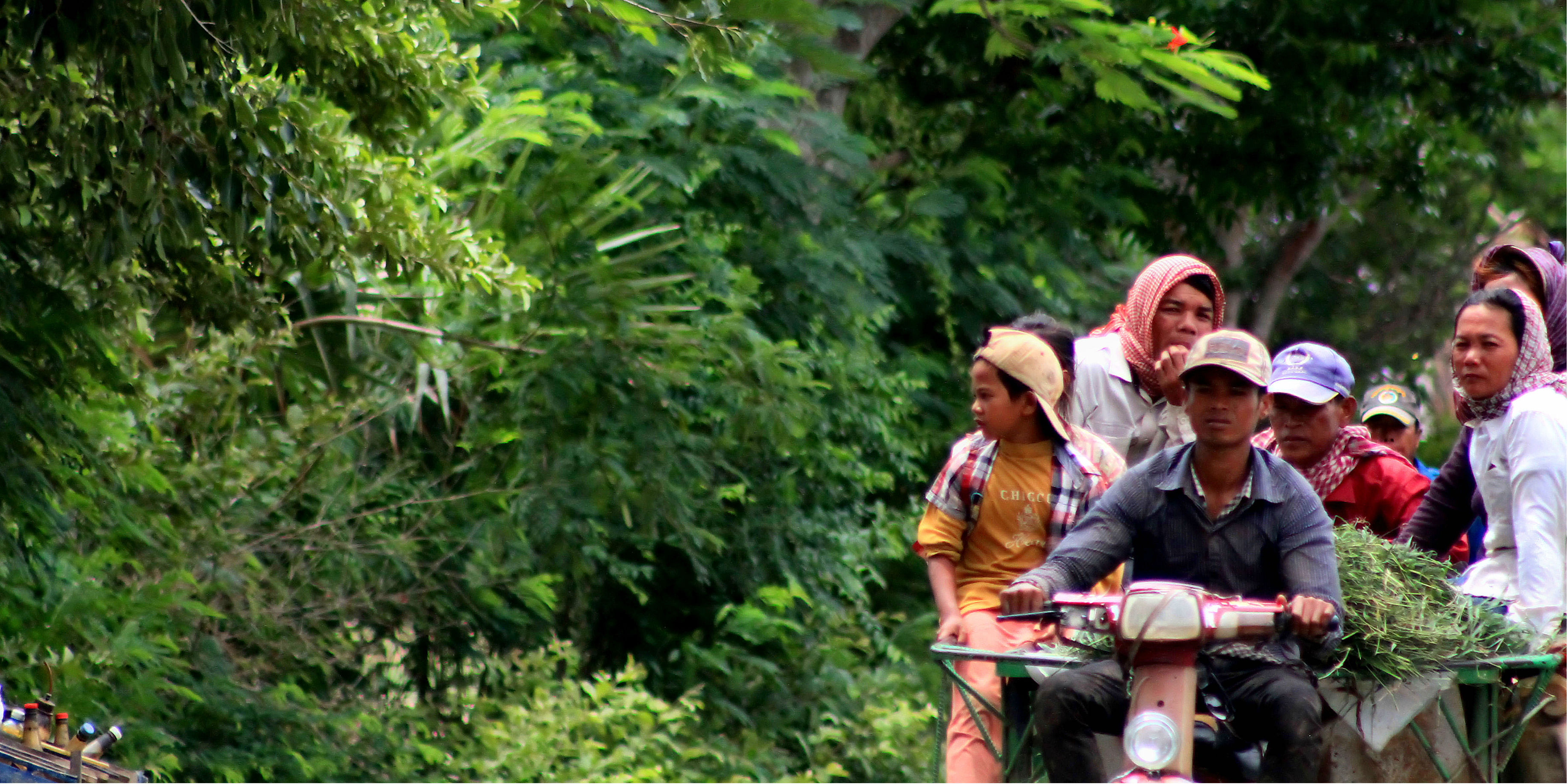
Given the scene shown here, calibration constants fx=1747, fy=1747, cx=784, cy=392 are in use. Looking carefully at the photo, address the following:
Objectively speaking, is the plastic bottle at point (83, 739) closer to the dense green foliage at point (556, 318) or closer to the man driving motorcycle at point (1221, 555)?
the dense green foliage at point (556, 318)

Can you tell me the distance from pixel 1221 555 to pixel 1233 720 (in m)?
0.37

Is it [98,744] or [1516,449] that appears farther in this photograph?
[1516,449]

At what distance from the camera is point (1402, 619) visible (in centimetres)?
391

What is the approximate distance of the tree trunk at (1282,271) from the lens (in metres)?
16.8

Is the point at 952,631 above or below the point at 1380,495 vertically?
below

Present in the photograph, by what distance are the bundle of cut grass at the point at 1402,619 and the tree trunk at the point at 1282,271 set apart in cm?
1293

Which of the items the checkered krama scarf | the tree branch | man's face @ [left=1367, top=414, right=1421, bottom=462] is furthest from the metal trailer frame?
the tree branch

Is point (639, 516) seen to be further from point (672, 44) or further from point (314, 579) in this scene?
point (672, 44)

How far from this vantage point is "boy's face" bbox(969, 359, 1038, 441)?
4676 millimetres

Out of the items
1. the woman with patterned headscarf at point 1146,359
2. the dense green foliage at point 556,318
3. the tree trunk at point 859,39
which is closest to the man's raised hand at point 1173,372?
the woman with patterned headscarf at point 1146,359

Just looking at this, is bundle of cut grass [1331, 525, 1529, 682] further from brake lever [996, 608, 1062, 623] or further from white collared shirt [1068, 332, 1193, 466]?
white collared shirt [1068, 332, 1193, 466]

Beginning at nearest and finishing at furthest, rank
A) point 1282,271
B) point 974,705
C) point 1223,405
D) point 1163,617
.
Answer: point 1163,617
point 1223,405
point 974,705
point 1282,271

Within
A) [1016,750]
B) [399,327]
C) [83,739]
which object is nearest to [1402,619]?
[1016,750]

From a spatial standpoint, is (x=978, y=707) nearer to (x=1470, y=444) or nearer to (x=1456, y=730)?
(x=1456, y=730)
